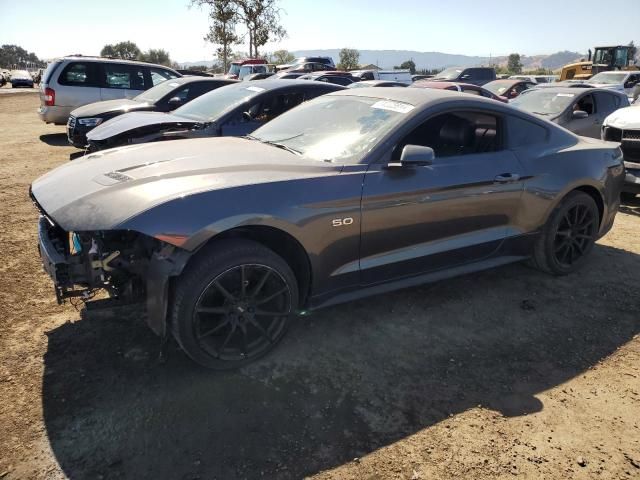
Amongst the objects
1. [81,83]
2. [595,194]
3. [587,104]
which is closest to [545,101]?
[587,104]

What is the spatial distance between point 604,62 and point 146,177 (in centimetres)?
3137

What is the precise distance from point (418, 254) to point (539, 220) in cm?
134

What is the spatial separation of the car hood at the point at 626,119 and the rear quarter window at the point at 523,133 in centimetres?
326

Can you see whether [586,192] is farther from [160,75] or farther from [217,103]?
[160,75]

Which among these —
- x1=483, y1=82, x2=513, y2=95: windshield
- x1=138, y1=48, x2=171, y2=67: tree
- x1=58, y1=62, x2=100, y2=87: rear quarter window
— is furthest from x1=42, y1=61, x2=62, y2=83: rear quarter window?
x1=138, y1=48, x2=171, y2=67: tree

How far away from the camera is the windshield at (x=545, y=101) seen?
361 inches

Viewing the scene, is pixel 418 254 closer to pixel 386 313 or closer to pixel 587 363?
pixel 386 313

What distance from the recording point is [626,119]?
6.71 meters

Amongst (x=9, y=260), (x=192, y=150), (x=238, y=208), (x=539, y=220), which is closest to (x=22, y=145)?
(x=9, y=260)

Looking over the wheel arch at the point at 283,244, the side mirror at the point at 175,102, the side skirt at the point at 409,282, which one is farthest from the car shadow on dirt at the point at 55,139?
the side skirt at the point at 409,282

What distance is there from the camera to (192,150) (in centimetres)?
352

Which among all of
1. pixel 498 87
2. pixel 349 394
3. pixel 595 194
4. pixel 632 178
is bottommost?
pixel 349 394

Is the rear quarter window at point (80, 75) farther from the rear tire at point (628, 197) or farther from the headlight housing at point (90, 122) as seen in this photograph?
the rear tire at point (628, 197)

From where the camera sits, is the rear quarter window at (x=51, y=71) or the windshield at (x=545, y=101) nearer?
the windshield at (x=545, y=101)
